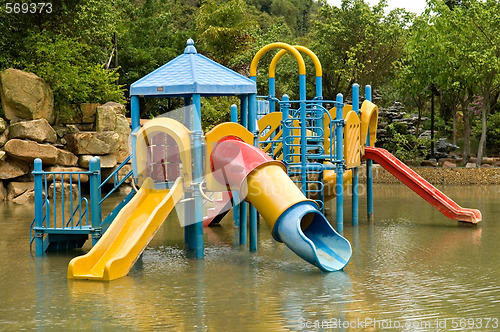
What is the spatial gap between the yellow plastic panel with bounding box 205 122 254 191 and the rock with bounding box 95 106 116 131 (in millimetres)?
11080

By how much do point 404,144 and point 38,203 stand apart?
20719 mm

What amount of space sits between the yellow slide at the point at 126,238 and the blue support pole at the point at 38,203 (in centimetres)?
158

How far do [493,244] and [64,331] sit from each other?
766 cm

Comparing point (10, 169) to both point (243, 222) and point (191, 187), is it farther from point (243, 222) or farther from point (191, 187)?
point (191, 187)

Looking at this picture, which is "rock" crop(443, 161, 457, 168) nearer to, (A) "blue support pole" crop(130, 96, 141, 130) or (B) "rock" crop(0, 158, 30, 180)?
(B) "rock" crop(0, 158, 30, 180)

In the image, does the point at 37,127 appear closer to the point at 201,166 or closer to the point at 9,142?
the point at 9,142

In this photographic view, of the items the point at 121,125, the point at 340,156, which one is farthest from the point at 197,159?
the point at 121,125

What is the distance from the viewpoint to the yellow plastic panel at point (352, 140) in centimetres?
1328

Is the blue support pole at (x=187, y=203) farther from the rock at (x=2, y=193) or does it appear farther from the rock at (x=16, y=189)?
the rock at (x=2, y=193)

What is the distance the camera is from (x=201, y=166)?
10.6 metres

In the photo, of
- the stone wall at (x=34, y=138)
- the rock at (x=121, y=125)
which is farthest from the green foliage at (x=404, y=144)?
the stone wall at (x=34, y=138)

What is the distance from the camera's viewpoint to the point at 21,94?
19.2m

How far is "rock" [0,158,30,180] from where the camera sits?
62.9 feet

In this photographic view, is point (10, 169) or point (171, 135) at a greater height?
point (171, 135)
